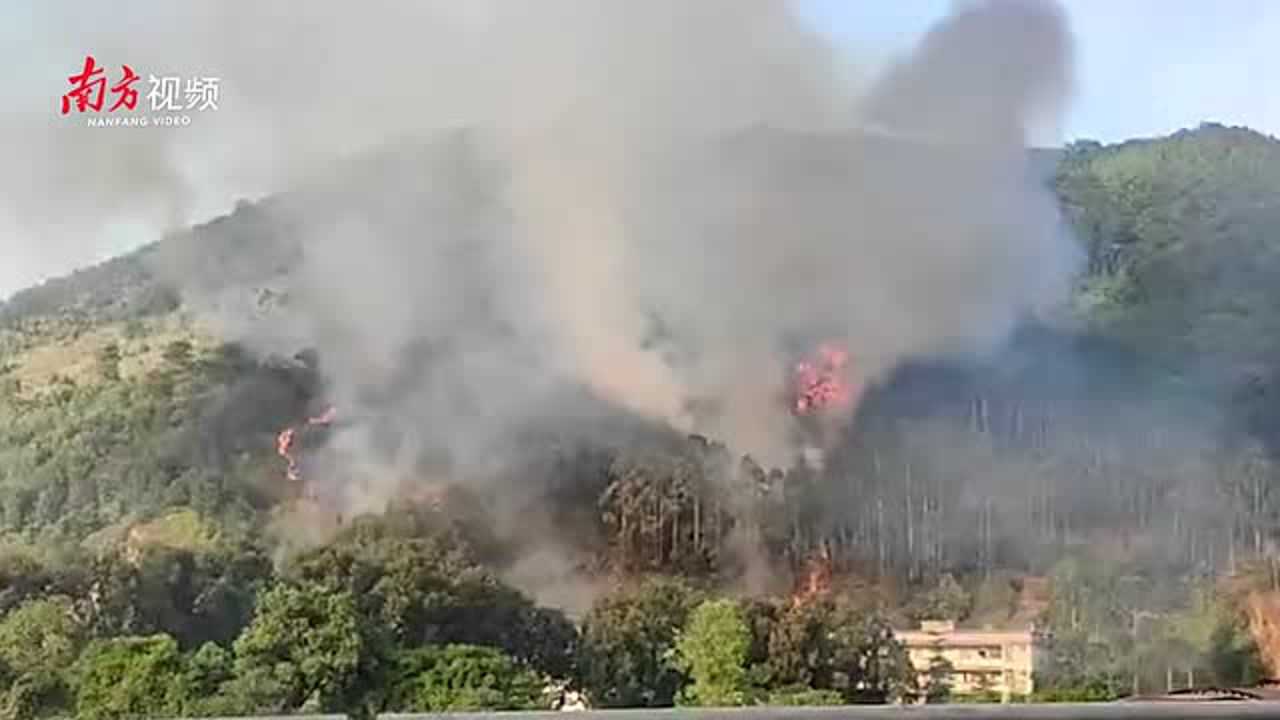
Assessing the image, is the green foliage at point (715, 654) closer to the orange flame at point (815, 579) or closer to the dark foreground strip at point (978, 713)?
the orange flame at point (815, 579)

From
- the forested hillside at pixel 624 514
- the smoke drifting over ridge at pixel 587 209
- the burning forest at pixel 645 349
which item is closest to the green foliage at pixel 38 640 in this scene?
the forested hillside at pixel 624 514

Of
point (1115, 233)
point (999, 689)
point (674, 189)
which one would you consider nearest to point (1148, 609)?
point (999, 689)

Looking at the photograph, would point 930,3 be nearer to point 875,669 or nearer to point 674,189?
point 674,189

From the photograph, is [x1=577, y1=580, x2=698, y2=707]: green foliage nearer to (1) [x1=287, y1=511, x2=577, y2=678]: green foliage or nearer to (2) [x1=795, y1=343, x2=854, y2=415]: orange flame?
(1) [x1=287, y1=511, x2=577, y2=678]: green foliage

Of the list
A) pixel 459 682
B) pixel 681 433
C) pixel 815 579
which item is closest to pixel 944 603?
pixel 815 579

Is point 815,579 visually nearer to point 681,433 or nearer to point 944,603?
point 944,603

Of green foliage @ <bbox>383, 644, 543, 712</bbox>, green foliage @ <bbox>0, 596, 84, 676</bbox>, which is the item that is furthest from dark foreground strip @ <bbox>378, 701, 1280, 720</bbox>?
green foliage @ <bbox>0, 596, 84, 676</bbox>
